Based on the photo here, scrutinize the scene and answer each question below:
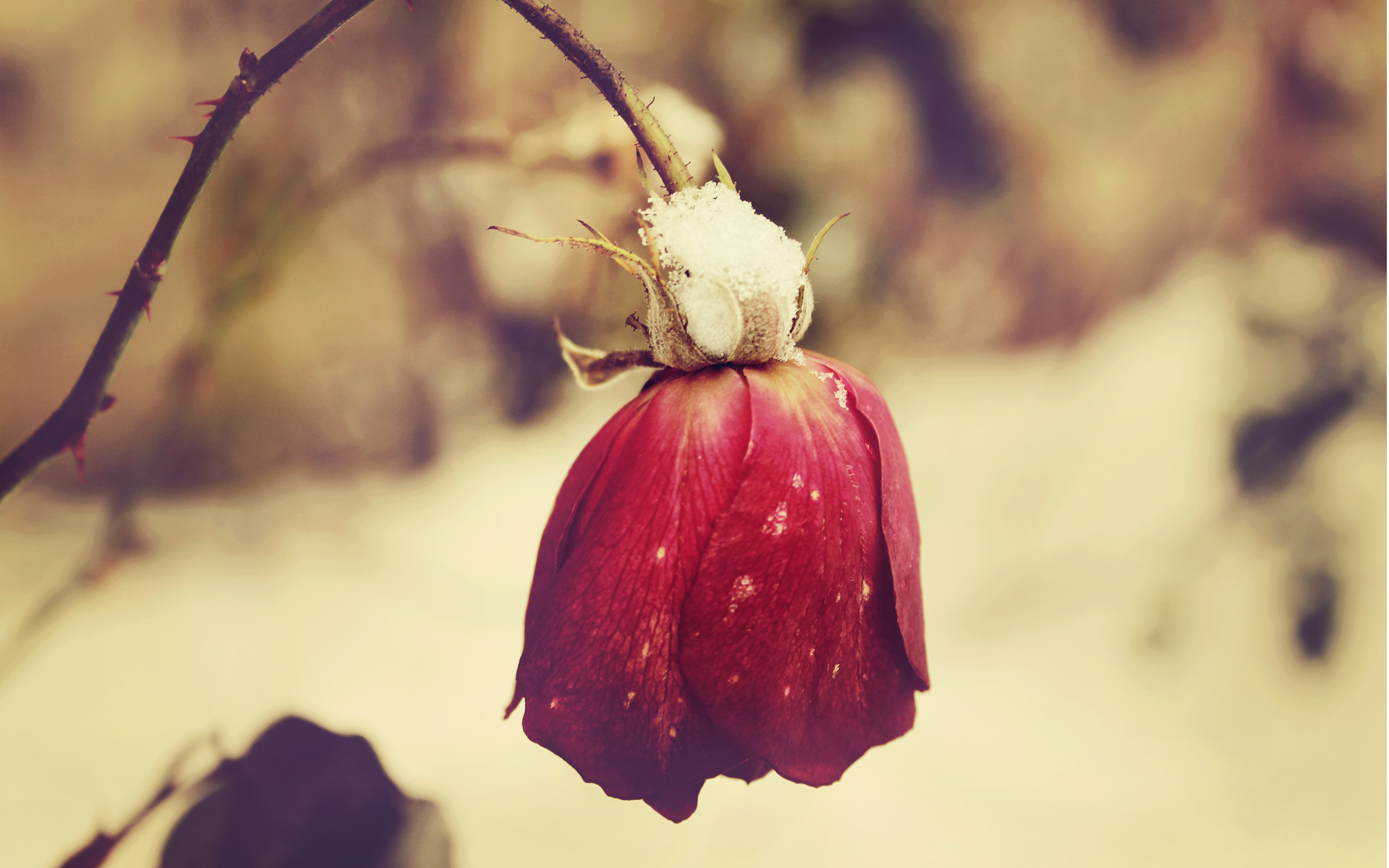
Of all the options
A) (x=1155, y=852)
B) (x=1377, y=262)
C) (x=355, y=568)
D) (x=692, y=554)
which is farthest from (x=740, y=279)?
(x=1377, y=262)

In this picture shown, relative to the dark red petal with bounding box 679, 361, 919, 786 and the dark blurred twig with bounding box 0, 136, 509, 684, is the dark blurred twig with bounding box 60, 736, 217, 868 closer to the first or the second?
the dark blurred twig with bounding box 0, 136, 509, 684

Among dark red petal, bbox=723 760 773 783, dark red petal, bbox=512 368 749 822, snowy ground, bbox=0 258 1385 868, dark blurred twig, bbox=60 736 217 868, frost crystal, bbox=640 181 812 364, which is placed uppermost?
frost crystal, bbox=640 181 812 364

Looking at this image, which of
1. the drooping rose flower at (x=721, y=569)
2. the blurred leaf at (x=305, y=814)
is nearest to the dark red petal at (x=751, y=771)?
the drooping rose flower at (x=721, y=569)

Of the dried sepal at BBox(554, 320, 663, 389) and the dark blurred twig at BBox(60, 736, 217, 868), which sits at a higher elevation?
the dried sepal at BBox(554, 320, 663, 389)

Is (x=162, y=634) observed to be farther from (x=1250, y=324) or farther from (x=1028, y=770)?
(x=1250, y=324)

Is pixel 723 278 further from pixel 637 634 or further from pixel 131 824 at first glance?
pixel 131 824

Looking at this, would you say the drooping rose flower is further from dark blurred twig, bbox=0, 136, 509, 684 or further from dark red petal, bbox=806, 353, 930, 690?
dark blurred twig, bbox=0, 136, 509, 684

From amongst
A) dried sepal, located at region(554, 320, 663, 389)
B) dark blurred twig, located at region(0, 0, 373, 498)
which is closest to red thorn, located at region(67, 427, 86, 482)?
dark blurred twig, located at region(0, 0, 373, 498)

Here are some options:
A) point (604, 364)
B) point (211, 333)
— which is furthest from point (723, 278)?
point (211, 333)
